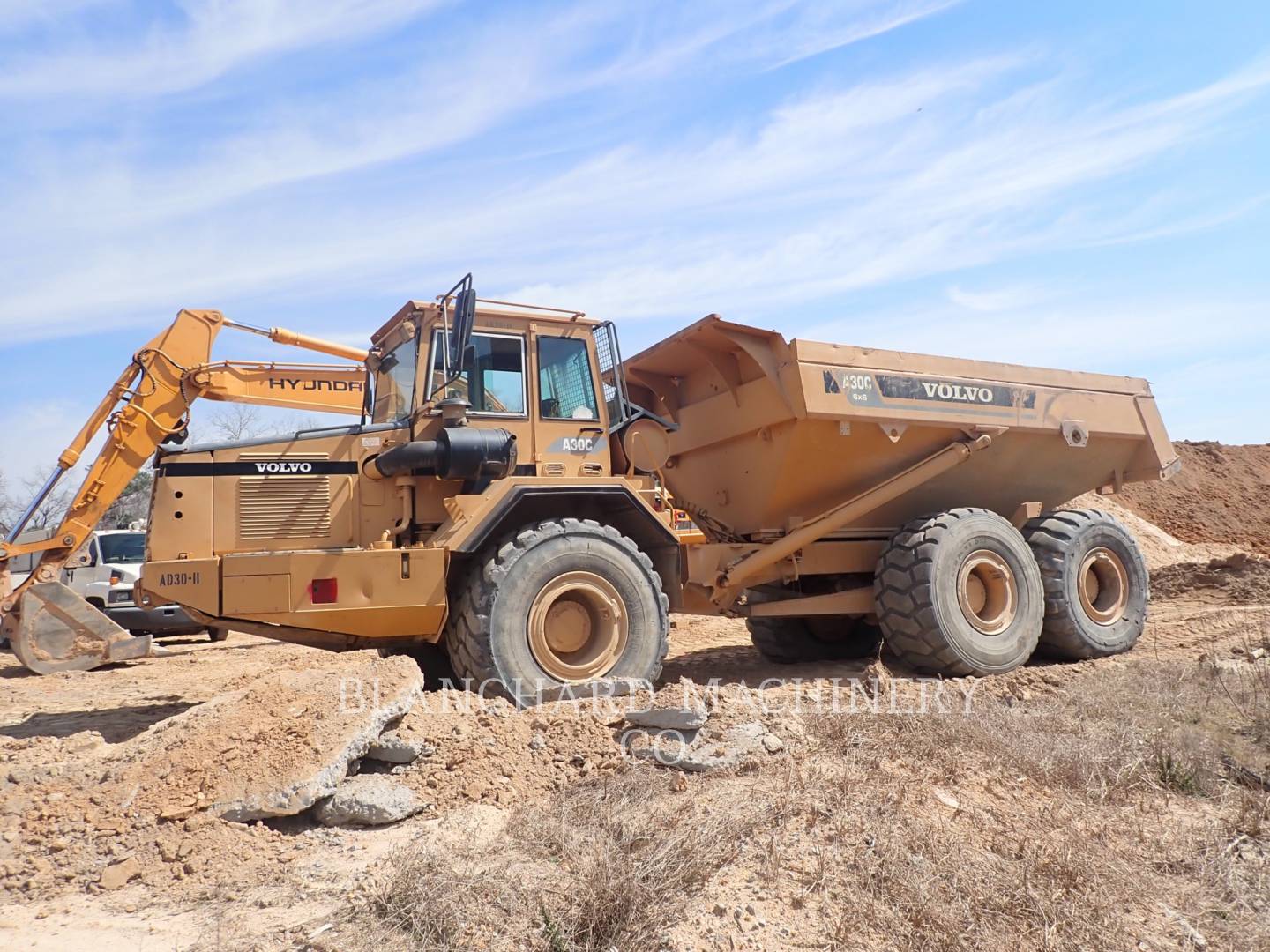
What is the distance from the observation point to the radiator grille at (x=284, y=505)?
19.4 ft

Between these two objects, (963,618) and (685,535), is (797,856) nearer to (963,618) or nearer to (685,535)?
(685,535)

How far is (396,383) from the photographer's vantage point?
661cm

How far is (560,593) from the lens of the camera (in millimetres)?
5922

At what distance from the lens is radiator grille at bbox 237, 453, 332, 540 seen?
19.4 ft

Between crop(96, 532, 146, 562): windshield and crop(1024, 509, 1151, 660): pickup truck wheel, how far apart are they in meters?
11.0

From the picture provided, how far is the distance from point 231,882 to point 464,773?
1137mm

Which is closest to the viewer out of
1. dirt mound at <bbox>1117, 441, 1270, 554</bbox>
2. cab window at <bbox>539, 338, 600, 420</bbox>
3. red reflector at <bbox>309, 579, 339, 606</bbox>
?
red reflector at <bbox>309, 579, 339, 606</bbox>

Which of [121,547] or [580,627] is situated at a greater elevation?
[121,547]

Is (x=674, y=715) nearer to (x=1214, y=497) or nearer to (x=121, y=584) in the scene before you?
(x=121, y=584)

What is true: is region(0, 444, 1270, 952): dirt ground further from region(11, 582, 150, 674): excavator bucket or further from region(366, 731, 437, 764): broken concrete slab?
region(11, 582, 150, 674): excavator bucket

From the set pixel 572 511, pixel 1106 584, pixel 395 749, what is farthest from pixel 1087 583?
pixel 395 749

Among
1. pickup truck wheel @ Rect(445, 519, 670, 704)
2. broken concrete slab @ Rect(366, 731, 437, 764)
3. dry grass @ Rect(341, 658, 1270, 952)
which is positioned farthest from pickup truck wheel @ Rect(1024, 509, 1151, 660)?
broken concrete slab @ Rect(366, 731, 437, 764)

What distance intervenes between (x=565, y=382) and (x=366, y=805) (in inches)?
129

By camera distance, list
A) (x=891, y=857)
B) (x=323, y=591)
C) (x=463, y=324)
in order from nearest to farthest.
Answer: (x=891, y=857) < (x=323, y=591) < (x=463, y=324)
